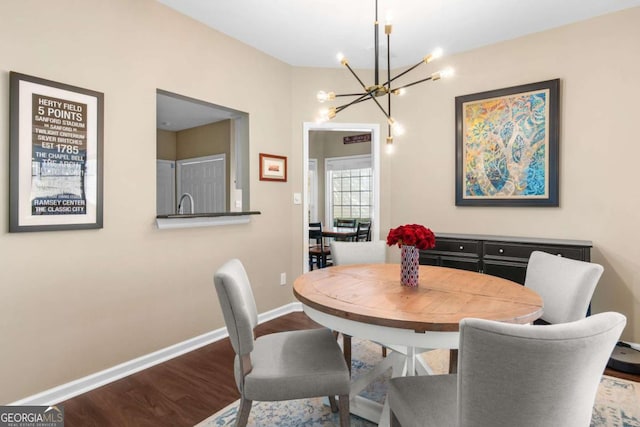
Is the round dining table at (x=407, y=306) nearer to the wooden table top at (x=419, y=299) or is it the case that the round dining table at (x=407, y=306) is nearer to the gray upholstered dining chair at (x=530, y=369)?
the wooden table top at (x=419, y=299)

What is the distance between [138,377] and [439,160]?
324 cm

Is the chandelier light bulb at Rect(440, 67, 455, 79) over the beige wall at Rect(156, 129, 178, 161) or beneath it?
beneath

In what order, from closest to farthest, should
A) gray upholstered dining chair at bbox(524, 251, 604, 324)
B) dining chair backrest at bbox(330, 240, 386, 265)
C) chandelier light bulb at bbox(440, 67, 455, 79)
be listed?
gray upholstered dining chair at bbox(524, 251, 604, 324) < chandelier light bulb at bbox(440, 67, 455, 79) < dining chair backrest at bbox(330, 240, 386, 265)

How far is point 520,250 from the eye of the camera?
2.92m

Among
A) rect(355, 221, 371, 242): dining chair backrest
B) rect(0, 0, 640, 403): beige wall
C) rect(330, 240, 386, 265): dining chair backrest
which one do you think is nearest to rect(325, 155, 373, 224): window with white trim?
rect(355, 221, 371, 242): dining chair backrest

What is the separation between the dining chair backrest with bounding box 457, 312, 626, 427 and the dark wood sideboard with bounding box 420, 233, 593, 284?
207cm

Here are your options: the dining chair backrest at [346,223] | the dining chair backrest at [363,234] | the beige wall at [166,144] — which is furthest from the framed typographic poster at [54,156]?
the dining chair backrest at [346,223]

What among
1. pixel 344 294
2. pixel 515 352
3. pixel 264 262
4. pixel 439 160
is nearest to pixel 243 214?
pixel 264 262

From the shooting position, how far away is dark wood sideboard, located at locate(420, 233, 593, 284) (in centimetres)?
275

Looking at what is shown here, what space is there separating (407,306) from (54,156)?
2143 millimetres

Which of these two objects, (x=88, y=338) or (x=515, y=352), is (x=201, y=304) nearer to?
(x=88, y=338)

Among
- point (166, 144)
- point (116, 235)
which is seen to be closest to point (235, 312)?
point (116, 235)

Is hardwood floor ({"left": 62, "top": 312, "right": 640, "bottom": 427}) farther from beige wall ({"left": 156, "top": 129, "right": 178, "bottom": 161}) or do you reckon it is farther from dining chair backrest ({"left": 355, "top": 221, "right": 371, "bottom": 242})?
beige wall ({"left": 156, "top": 129, "right": 178, "bottom": 161})

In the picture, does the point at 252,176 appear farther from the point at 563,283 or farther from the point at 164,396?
the point at 563,283
